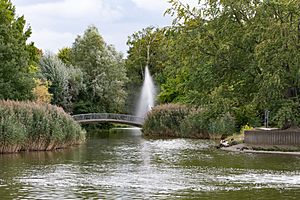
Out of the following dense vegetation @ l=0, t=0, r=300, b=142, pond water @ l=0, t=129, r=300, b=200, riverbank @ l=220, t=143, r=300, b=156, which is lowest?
pond water @ l=0, t=129, r=300, b=200

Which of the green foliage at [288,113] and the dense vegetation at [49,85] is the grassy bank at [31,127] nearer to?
the dense vegetation at [49,85]

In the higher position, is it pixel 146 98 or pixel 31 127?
pixel 146 98

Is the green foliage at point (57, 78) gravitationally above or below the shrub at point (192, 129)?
above

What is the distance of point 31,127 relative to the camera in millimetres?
31438

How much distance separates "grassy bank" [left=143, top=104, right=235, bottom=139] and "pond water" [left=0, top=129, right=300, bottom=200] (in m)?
18.1

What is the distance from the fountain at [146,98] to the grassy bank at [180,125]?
18.3 meters

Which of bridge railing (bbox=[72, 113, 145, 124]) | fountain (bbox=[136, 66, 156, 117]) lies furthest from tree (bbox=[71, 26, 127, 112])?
fountain (bbox=[136, 66, 156, 117])

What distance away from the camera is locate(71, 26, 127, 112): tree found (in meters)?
66.3

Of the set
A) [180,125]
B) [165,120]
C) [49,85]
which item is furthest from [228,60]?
[49,85]

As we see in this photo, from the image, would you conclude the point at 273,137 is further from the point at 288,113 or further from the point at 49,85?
the point at 49,85

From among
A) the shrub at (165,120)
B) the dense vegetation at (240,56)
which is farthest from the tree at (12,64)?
the shrub at (165,120)

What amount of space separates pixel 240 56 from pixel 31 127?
13.3m

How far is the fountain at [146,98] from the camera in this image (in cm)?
7615

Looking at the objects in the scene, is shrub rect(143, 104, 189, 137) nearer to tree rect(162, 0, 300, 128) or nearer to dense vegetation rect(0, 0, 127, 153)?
dense vegetation rect(0, 0, 127, 153)
